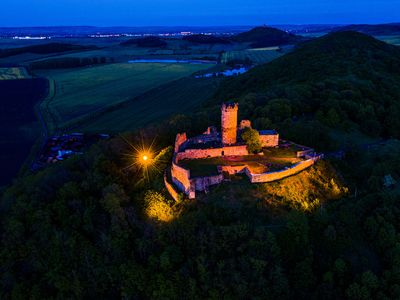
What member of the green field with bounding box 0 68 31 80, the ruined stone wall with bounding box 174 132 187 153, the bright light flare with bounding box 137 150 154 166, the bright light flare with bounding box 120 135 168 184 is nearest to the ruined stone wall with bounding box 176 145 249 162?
the ruined stone wall with bounding box 174 132 187 153

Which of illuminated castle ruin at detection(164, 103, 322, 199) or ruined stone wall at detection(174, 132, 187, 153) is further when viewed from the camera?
ruined stone wall at detection(174, 132, 187, 153)

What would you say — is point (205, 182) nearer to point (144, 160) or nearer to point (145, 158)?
point (144, 160)

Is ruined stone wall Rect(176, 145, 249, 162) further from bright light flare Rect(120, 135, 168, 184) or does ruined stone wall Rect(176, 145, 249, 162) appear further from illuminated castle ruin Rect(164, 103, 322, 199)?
bright light flare Rect(120, 135, 168, 184)

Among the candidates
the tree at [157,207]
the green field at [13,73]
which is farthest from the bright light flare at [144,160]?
the green field at [13,73]

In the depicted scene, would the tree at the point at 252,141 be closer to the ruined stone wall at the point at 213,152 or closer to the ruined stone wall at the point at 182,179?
the ruined stone wall at the point at 213,152

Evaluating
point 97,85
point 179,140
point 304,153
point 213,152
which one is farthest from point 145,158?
point 97,85
